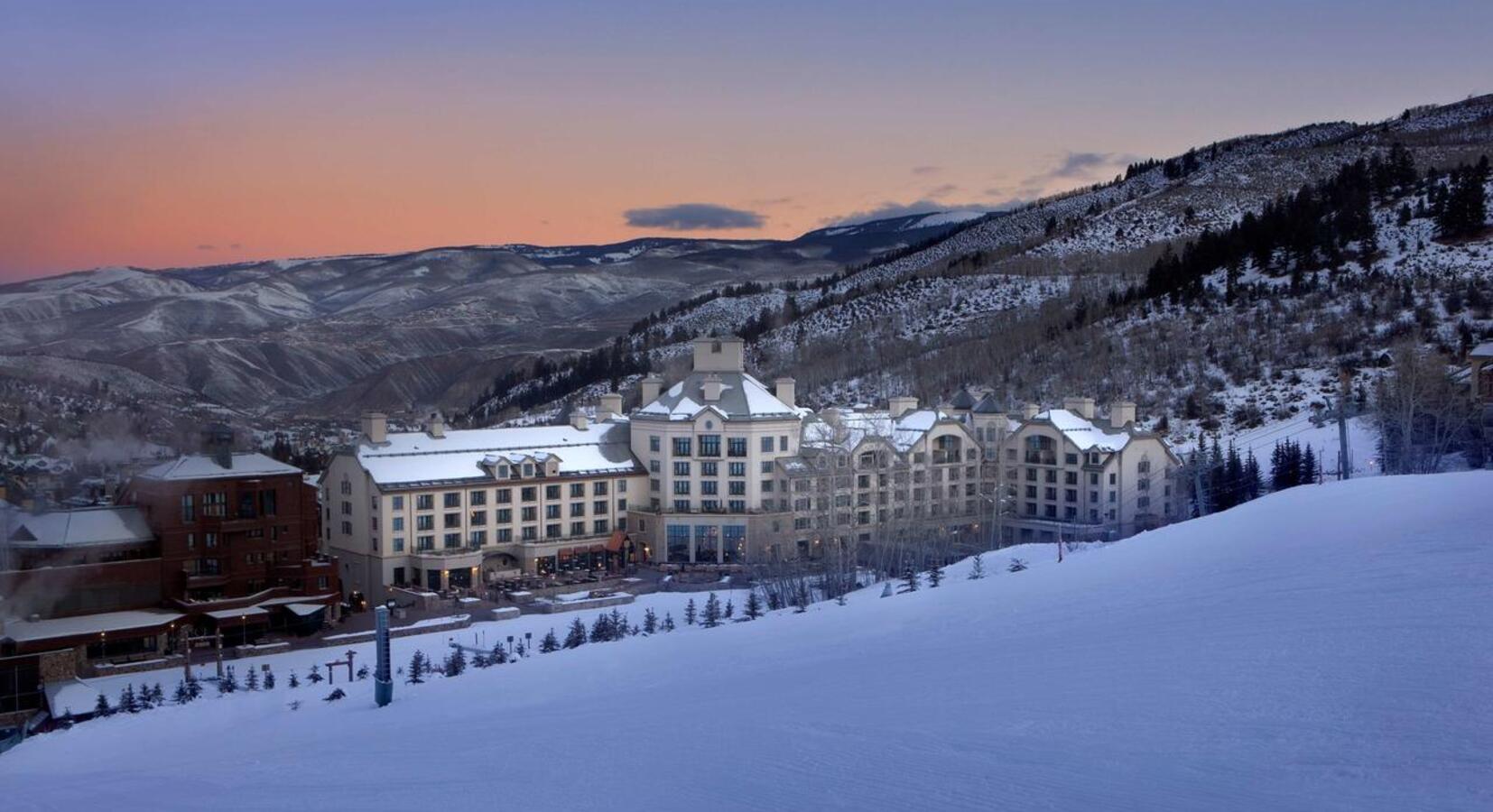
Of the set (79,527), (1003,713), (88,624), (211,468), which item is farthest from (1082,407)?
(1003,713)

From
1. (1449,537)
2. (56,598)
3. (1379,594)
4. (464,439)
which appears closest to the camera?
(1379,594)

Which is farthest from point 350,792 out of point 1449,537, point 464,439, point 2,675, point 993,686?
point 464,439

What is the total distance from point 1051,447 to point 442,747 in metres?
40.7

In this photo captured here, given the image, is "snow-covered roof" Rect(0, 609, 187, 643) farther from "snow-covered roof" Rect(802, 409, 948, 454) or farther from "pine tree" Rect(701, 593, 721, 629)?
"snow-covered roof" Rect(802, 409, 948, 454)

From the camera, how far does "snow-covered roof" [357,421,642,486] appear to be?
149ft

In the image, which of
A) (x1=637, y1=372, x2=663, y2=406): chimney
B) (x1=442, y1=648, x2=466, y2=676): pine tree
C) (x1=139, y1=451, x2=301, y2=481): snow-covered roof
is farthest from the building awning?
(x1=637, y1=372, x2=663, y2=406): chimney

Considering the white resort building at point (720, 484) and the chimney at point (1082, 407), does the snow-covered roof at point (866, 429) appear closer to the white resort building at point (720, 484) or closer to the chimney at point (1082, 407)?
the white resort building at point (720, 484)

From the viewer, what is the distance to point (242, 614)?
35.8 meters

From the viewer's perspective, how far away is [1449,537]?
58.4 feet

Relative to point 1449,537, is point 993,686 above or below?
below

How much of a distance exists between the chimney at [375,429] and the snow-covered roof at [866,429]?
1776 cm

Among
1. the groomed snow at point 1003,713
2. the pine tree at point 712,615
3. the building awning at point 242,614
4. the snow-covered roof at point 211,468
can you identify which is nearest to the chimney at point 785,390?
the pine tree at point 712,615

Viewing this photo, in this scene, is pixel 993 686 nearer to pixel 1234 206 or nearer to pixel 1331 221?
pixel 1331 221

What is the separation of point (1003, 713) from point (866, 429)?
129 ft
